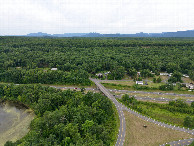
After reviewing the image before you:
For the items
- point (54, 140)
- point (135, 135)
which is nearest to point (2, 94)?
point (54, 140)

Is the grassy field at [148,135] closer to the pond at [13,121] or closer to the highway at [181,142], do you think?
the highway at [181,142]

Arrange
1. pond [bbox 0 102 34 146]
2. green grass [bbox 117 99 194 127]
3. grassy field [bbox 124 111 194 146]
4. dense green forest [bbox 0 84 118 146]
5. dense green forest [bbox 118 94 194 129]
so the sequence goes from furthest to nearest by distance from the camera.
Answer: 1. dense green forest [bbox 118 94 194 129]
2. green grass [bbox 117 99 194 127]
3. pond [bbox 0 102 34 146]
4. grassy field [bbox 124 111 194 146]
5. dense green forest [bbox 0 84 118 146]

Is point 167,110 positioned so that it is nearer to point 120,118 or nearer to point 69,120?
point 120,118

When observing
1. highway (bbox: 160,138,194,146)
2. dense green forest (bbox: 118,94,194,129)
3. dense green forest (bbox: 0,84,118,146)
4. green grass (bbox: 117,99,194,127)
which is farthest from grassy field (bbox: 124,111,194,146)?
dense green forest (bbox: 118,94,194,129)

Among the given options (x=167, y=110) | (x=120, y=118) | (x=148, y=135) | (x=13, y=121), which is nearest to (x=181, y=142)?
(x=148, y=135)

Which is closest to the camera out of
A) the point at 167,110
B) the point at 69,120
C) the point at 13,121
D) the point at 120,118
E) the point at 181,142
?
the point at 181,142

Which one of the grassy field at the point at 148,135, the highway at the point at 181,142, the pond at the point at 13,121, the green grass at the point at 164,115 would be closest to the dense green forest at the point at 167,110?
the green grass at the point at 164,115

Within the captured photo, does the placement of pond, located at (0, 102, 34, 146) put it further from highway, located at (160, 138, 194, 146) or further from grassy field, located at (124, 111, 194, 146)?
highway, located at (160, 138, 194, 146)
